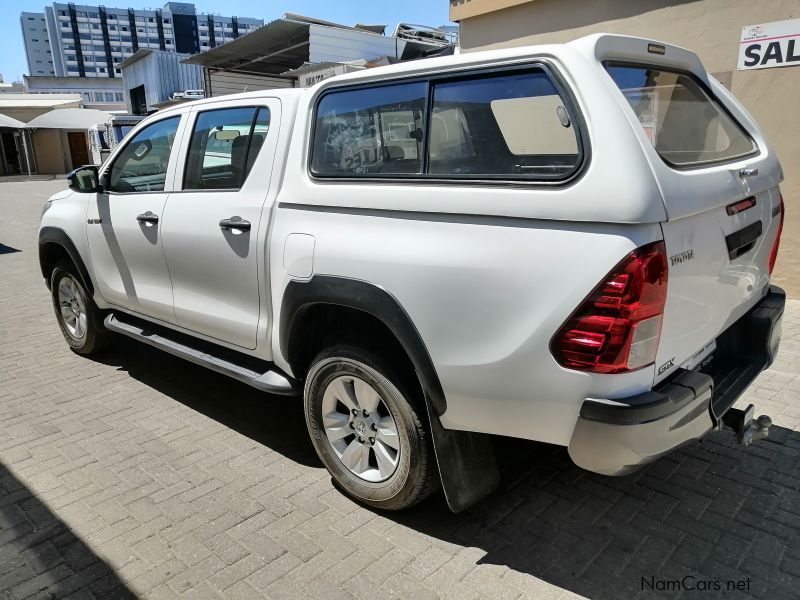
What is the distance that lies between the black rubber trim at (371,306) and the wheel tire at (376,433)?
20 cm

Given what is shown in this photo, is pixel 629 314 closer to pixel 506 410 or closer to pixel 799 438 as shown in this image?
pixel 506 410

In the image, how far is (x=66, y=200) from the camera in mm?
4734

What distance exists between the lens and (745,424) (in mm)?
2637

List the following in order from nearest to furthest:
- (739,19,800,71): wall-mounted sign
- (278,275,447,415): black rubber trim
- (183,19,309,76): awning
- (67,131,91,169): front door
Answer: (278,275,447,415): black rubber trim
(739,19,800,71): wall-mounted sign
(183,19,309,76): awning
(67,131,91,169): front door

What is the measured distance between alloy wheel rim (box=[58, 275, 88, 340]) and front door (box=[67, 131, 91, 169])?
35.2 m

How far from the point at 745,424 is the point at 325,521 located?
75.5 inches

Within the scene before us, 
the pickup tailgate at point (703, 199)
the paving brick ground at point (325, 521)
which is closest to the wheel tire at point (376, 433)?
the paving brick ground at point (325, 521)

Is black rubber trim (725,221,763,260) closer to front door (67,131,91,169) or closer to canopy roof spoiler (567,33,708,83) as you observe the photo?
canopy roof spoiler (567,33,708,83)

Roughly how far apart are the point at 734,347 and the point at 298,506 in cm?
223

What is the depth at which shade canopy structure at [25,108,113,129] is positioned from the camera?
3266cm

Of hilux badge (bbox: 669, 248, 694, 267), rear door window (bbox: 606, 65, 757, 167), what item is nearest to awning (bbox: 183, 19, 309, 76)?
rear door window (bbox: 606, 65, 757, 167)

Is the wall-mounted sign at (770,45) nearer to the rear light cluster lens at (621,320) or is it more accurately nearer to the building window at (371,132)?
the building window at (371,132)

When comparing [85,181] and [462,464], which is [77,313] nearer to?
[85,181]

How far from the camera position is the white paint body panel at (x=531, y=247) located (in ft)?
6.57
